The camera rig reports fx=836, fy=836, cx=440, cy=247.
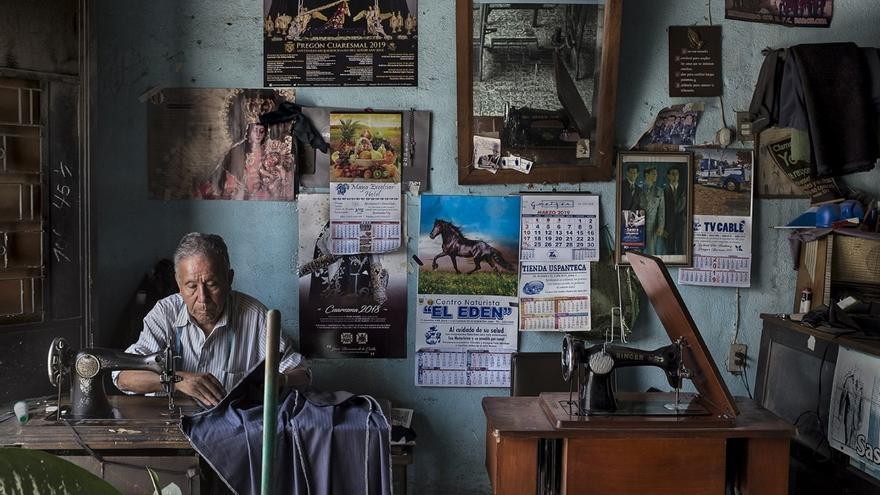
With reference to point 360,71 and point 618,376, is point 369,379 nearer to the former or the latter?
point 618,376

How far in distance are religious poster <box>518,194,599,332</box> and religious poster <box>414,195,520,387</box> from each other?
2.3 inches

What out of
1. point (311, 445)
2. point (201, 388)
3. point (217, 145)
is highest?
point (217, 145)

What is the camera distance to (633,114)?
3.81 meters

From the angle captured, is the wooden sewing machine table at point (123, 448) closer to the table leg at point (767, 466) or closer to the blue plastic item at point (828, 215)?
the table leg at point (767, 466)

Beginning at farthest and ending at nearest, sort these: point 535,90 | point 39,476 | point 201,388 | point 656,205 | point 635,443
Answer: point 656,205, point 535,90, point 201,388, point 635,443, point 39,476

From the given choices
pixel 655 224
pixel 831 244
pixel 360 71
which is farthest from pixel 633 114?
pixel 360 71

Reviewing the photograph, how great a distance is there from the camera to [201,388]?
279cm

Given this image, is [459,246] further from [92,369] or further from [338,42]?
[92,369]

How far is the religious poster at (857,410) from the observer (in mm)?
2961

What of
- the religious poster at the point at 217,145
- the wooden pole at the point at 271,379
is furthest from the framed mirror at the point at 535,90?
the wooden pole at the point at 271,379

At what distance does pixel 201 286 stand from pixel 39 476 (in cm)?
253

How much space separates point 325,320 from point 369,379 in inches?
13.5

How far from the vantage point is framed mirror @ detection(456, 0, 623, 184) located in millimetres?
3635

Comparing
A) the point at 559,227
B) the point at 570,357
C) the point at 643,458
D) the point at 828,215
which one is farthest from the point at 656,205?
the point at 643,458
